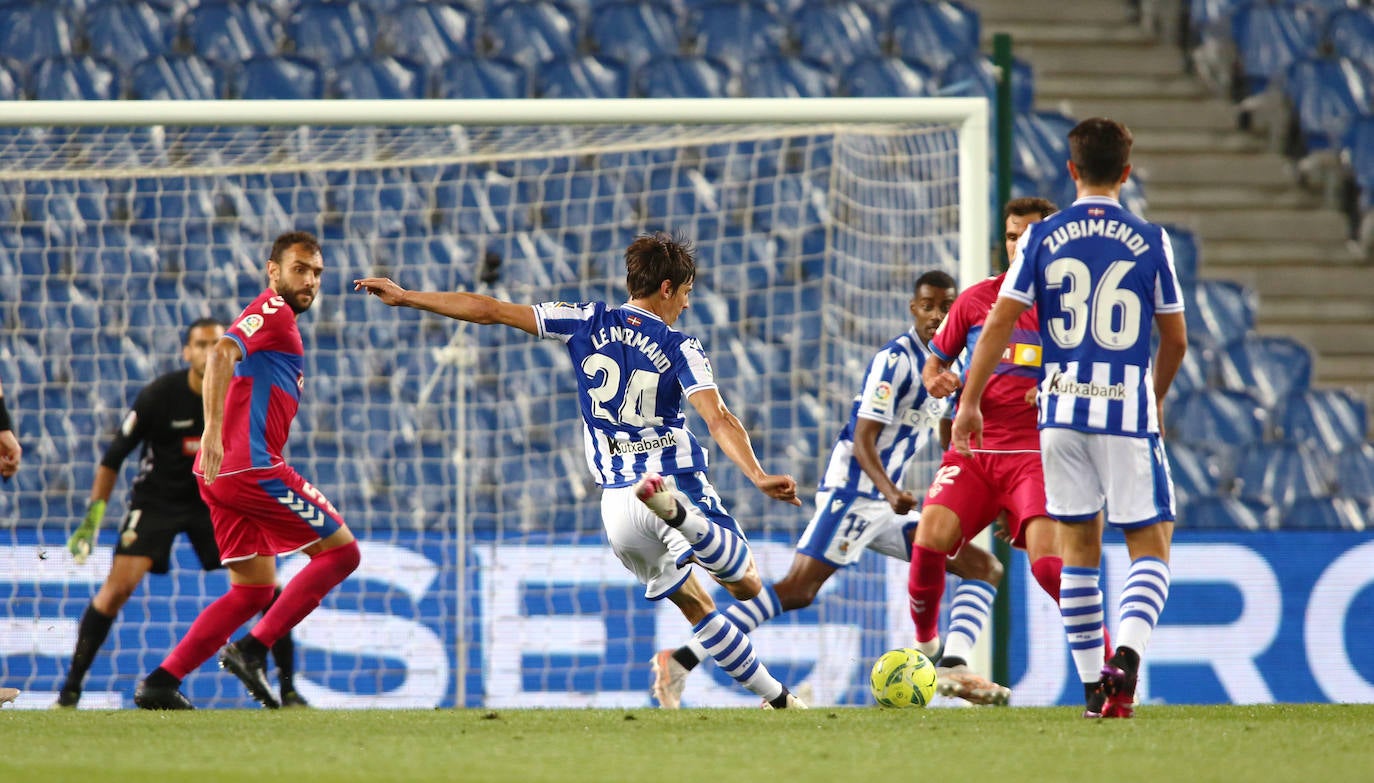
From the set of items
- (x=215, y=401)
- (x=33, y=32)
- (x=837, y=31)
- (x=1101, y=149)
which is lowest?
(x=215, y=401)

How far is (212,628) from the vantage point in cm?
566

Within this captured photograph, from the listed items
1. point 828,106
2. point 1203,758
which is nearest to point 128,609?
point 828,106

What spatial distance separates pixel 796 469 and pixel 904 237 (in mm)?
1721

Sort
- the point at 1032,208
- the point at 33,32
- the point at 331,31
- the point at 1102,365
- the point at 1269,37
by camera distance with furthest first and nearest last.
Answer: the point at 1269,37 → the point at 331,31 → the point at 33,32 → the point at 1032,208 → the point at 1102,365

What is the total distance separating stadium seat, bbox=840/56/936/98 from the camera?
10930 mm

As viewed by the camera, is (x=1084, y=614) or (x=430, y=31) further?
(x=430, y=31)

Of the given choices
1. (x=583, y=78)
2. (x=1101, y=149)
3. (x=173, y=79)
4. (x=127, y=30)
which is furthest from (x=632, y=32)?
(x=1101, y=149)

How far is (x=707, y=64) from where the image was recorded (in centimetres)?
1098

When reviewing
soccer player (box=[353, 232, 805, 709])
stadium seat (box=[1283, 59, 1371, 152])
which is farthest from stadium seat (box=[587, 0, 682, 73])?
soccer player (box=[353, 232, 805, 709])

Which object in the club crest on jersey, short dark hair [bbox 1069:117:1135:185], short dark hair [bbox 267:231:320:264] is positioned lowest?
the club crest on jersey

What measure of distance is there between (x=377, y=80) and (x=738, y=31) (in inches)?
104

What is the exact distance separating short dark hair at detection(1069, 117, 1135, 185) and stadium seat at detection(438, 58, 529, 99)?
6.65m

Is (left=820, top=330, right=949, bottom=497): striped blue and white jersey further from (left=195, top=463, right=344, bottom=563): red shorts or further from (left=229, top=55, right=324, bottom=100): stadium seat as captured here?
(left=229, top=55, right=324, bottom=100): stadium seat

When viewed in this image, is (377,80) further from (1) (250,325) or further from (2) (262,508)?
(2) (262,508)
